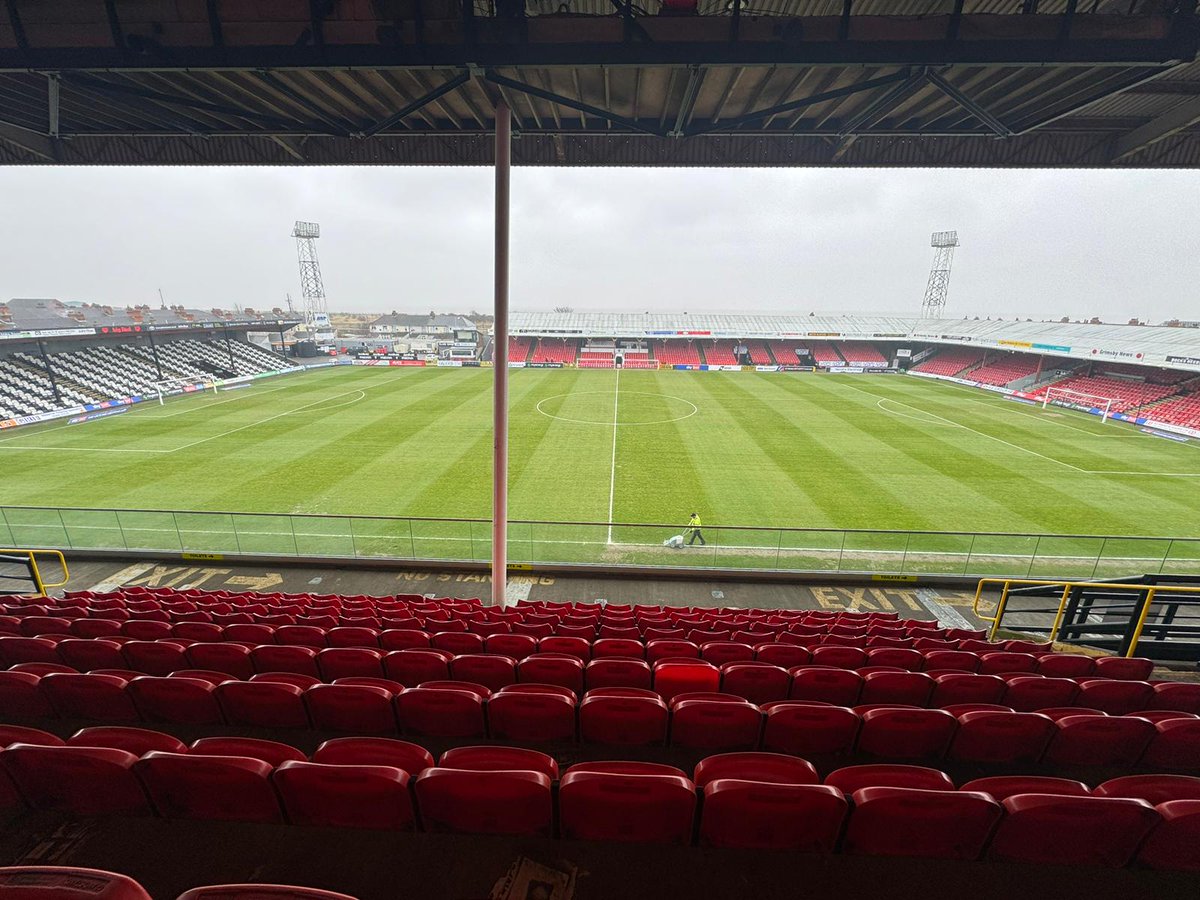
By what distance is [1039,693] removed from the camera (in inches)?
166

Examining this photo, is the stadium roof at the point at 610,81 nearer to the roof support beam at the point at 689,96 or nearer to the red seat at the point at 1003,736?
the roof support beam at the point at 689,96

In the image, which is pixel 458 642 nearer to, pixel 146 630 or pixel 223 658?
pixel 223 658

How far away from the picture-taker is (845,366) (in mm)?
59844

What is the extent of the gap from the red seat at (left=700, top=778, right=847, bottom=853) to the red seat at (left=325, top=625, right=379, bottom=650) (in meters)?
4.00

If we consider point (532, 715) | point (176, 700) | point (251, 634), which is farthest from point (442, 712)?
point (251, 634)

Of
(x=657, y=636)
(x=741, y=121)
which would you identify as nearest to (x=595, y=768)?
(x=657, y=636)

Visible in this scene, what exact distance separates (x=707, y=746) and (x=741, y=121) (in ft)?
27.1

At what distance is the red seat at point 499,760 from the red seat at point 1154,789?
3.07 meters

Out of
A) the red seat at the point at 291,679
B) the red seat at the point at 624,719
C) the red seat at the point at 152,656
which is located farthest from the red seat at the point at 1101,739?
the red seat at the point at 152,656

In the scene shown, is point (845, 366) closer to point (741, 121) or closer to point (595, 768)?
point (741, 121)

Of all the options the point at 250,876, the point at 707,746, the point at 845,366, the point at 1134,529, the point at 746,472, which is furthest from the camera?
the point at 845,366

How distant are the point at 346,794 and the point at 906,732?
3590 mm

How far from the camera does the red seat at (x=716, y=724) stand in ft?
11.5

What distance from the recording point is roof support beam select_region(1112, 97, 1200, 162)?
749 centimetres
